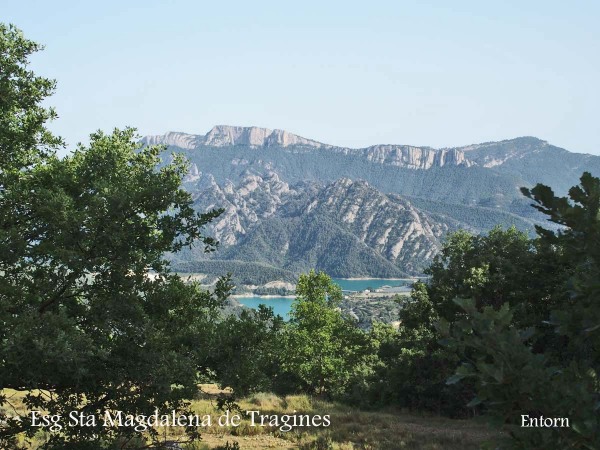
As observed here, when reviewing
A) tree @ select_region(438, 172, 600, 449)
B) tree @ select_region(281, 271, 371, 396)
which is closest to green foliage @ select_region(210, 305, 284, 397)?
tree @ select_region(438, 172, 600, 449)

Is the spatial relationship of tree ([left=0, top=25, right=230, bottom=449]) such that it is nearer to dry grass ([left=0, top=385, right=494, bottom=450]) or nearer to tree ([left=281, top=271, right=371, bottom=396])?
dry grass ([left=0, top=385, right=494, bottom=450])

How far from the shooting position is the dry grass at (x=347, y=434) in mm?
15820

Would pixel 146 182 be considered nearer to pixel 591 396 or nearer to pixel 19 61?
pixel 19 61

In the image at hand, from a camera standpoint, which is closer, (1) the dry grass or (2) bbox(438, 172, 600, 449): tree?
(2) bbox(438, 172, 600, 449): tree

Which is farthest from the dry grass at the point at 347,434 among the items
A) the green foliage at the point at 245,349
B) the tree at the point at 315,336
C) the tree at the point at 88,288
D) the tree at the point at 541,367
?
the tree at the point at 315,336

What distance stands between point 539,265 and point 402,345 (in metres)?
10.5

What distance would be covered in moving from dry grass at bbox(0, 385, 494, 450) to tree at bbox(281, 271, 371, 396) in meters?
13.0

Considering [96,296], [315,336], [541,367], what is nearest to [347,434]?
[96,296]

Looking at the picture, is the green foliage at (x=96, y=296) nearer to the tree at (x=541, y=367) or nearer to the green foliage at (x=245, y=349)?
the green foliage at (x=245, y=349)

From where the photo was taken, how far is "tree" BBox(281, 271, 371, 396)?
3528 cm

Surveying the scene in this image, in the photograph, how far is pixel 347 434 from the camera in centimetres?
1747

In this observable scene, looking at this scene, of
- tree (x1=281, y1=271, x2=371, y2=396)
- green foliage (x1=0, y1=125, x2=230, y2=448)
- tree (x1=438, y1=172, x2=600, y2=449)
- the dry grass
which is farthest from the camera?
tree (x1=281, y1=271, x2=371, y2=396)

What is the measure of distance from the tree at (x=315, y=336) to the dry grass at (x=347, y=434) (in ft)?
42.7

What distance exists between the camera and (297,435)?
1730 centimetres
